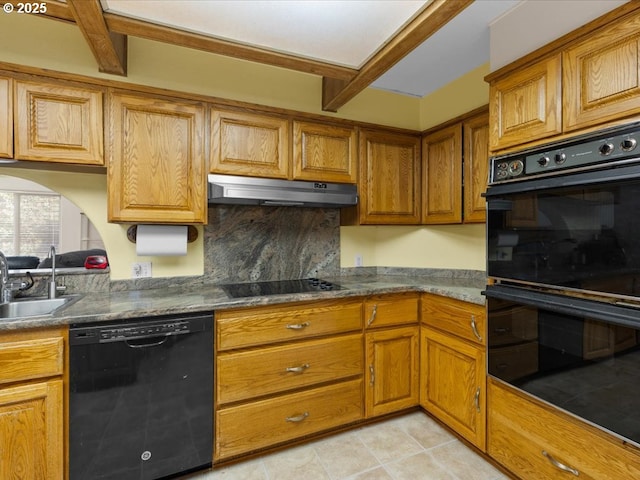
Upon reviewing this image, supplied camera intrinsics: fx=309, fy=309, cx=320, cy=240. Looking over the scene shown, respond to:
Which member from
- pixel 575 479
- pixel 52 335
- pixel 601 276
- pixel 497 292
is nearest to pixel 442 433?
A: pixel 575 479

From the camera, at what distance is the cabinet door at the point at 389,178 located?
2350 millimetres

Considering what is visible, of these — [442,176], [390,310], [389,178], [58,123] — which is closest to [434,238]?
[442,176]

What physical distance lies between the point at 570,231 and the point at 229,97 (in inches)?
86.2

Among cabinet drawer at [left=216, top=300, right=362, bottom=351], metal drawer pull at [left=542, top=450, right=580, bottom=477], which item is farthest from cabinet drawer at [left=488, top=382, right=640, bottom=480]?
cabinet drawer at [left=216, top=300, right=362, bottom=351]

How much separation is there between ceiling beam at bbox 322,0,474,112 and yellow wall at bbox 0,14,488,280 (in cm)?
21

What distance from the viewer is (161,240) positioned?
6.54 feet

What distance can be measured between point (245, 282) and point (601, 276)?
2016 millimetres

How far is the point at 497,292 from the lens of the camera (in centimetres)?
161

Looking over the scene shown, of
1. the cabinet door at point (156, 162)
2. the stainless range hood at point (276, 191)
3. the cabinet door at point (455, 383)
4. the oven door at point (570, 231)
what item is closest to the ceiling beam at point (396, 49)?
the stainless range hood at point (276, 191)

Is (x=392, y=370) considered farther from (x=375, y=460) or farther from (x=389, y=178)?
(x=389, y=178)

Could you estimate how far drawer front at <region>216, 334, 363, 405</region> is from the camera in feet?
5.56

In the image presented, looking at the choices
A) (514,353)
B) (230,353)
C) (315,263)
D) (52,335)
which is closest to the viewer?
(52,335)

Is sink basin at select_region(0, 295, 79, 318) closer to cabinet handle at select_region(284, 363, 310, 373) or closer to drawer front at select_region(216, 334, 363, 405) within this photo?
drawer front at select_region(216, 334, 363, 405)

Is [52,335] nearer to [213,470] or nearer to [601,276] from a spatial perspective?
[213,470]
